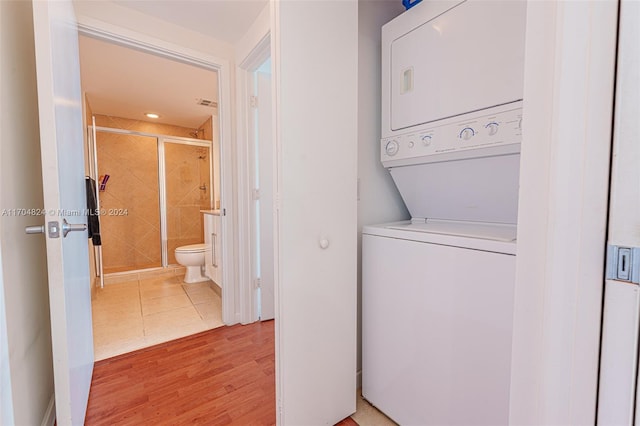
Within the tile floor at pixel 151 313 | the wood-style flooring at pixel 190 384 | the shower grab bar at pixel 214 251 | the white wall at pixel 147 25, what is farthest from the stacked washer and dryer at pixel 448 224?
the shower grab bar at pixel 214 251

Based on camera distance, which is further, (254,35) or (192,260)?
(192,260)

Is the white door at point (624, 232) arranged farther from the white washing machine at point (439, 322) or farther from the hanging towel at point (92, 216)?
the hanging towel at point (92, 216)

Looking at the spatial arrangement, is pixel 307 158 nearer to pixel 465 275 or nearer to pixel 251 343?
pixel 465 275

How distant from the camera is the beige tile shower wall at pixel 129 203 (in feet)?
11.8

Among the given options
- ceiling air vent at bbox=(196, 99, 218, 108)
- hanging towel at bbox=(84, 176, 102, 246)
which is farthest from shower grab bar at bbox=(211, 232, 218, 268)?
ceiling air vent at bbox=(196, 99, 218, 108)

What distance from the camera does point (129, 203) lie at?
376 cm

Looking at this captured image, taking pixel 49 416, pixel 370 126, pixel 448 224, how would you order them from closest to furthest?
pixel 49 416
pixel 448 224
pixel 370 126

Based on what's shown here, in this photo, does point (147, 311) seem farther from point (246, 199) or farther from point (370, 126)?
point (370, 126)

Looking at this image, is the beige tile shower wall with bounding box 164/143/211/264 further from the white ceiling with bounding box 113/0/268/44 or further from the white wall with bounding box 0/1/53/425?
the white wall with bounding box 0/1/53/425

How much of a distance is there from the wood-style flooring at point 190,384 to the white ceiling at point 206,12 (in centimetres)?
226

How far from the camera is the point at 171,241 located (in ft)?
12.7

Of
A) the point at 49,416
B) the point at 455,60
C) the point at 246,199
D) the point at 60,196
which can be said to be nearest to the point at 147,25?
the point at 246,199

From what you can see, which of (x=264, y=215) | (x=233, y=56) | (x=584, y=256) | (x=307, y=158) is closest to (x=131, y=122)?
(x=233, y=56)

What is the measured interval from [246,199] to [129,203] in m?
2.59
